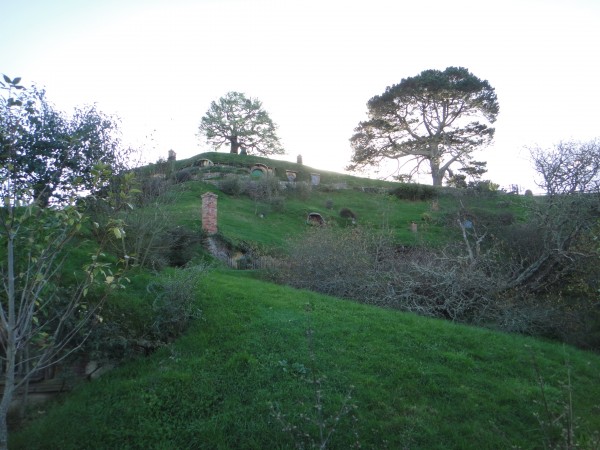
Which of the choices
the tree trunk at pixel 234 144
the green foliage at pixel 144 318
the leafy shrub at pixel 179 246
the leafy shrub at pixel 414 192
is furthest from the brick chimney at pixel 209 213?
the tree trunk at pixel 234 144

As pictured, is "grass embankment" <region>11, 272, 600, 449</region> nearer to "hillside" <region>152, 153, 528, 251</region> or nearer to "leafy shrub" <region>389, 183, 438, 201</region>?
"hillside" <region>152, 153, 528, 251</region>

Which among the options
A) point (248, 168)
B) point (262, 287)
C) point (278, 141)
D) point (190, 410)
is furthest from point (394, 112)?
point (190, 410)

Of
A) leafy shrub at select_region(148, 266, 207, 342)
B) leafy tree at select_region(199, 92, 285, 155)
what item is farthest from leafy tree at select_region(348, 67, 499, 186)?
leafy shrub at select_region(148, 266, 207, 342)

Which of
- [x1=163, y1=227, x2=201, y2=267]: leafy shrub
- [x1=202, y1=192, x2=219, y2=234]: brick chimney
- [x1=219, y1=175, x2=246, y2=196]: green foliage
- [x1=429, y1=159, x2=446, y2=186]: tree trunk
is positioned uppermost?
[x1=429, y1=159, x2=446, y2=186]: tree trunk

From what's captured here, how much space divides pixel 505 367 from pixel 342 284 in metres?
5.17

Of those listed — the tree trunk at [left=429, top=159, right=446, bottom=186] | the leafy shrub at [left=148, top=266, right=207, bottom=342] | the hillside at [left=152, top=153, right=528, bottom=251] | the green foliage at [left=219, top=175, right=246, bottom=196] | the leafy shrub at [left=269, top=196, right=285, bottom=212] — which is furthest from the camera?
the tree trunk at [left=429, top=159, right=446, bottom=186]

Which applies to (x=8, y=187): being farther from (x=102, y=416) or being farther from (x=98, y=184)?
(x=102, y=416)

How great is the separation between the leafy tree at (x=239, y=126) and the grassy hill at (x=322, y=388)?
38.1 m

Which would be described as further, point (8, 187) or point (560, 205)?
point (560, 205)

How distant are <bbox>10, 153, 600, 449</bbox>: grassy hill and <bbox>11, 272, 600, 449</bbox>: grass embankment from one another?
2cm

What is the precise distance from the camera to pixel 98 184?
4430 mm


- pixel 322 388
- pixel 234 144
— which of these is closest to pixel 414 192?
pixel 234 144

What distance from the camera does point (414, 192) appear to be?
113ft

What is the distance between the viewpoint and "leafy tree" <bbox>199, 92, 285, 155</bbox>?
46.4 metres
